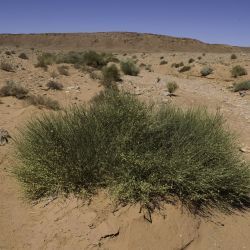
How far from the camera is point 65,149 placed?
4.32 meters

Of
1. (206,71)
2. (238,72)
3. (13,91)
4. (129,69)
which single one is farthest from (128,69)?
(13,91)

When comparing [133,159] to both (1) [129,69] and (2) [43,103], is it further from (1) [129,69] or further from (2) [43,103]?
(1) [129,69]

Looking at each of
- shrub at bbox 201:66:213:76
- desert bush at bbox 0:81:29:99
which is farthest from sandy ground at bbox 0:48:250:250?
shrub at bbox 201:66:213:76

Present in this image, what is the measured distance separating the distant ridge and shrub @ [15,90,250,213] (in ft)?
220

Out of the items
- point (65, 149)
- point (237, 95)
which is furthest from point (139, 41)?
point (65, 149)

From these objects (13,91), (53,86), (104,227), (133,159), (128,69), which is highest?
(133,159)

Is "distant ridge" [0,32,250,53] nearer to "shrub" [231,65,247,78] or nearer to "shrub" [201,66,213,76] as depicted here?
"shrub" [201,66,213,76]

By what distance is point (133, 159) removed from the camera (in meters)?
4.02

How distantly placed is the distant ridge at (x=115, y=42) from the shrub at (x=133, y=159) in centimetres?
6696

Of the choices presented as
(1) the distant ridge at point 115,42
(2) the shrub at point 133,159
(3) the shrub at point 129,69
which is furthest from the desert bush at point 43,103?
(1) the distant ridge at point 115,42

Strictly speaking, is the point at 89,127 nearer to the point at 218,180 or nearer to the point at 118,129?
the point at 118,129

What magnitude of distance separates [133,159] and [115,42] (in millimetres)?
72984

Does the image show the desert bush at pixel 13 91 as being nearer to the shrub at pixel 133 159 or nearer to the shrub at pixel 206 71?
the shrub at pixel 133 159

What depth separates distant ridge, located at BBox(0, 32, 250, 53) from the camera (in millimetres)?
72938
